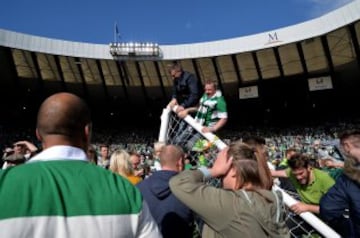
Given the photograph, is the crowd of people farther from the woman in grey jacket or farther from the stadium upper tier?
the stadium upper tier

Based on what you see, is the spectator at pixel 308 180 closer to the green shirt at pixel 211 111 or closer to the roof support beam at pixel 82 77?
the green shirt at pixel 211 111

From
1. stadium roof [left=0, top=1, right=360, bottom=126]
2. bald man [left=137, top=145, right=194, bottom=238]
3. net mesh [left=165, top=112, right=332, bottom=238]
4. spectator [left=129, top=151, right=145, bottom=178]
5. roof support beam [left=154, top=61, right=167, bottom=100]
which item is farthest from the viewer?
roof support beam [left=154, top=61, right=167, bottom=100]

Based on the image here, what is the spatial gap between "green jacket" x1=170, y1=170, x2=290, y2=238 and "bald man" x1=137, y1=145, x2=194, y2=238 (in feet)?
2.28

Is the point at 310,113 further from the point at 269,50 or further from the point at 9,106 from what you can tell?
the point at 9,106

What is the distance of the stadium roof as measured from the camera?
21391mm

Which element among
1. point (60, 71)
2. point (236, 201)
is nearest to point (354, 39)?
point (60, 71)

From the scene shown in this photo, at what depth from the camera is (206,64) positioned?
80.0 ft

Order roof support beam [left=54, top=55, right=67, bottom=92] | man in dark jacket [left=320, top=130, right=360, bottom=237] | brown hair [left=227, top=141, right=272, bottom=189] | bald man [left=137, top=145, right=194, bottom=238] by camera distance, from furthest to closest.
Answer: roof support beam [left=54, top=55, right=67, bottom=92]
bald man [left=137, top=145, right=194, bottom=238]
man in dark jacket [left=320, top=130, right=360, bottom=237]
brown hair [left=227, top=141, right=272, bottom=189]

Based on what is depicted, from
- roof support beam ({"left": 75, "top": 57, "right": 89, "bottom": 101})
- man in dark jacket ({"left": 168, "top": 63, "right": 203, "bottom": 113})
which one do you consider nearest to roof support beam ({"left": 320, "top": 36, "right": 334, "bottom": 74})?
roof support beam ({"left": 75, "top": 57, "right": 89, "bottom": 101})

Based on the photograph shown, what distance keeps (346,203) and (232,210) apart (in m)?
1.14

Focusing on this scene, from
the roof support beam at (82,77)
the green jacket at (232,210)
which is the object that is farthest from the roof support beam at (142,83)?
the green jacket at (232,210)

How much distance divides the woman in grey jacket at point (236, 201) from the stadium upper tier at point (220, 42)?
62.9ft

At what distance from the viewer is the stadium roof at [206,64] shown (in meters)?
21.4

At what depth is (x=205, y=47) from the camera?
2389cm
